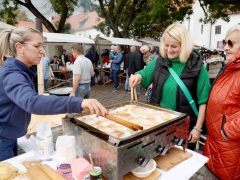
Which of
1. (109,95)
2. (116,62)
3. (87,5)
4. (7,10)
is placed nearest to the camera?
(109,95)

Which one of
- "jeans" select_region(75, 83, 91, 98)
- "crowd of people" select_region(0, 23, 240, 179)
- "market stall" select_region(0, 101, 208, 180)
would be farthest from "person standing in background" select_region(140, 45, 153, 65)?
"market stall" select_region(0, 101, 208, 180)

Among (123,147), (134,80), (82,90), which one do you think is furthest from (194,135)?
(82,90)

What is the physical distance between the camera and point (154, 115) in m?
1.79

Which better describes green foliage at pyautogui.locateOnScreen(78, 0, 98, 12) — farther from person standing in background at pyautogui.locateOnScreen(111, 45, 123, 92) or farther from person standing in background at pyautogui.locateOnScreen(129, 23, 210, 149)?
person standing in background at pyautogui.locateOnScreen(129, 23, 210, 149)

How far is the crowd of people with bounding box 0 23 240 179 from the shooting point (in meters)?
1.32

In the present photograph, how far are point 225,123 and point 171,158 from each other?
479 millimetres

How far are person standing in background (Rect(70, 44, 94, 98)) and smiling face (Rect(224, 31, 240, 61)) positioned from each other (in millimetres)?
3526

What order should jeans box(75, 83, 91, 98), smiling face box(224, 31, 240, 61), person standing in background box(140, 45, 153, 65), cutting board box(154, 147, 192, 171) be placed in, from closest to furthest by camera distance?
1. cutting board box(154, 147, 192, 171)
2. smiling face box(224, 31, 240, 61)
3. jeans box(75, 83, 91, 98)
4. person standing in background box(140, 45, 153, 65)

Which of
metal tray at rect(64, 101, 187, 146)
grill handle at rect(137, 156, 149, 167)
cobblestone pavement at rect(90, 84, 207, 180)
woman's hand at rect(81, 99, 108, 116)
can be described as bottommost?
cobblestone pavement at rect(90, 84, 207, 180)

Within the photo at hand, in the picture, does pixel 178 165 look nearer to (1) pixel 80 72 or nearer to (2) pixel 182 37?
(2) pixel 182 37

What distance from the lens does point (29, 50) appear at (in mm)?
1621

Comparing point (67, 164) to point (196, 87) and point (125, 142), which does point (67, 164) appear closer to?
point (125, 142)

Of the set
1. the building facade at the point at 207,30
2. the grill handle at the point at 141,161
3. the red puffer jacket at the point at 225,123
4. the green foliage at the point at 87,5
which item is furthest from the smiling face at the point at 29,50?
the building facade at the point at 207,30

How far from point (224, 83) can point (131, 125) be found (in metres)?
0.91
